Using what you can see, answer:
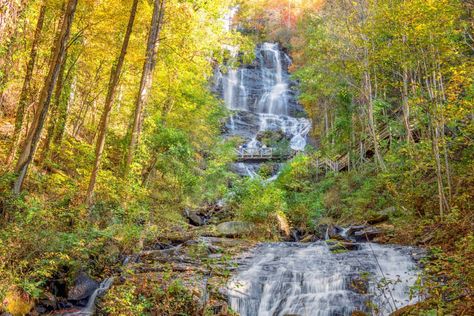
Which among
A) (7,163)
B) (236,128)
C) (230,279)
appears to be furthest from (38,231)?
(236,128)

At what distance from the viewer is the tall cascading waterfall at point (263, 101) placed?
34125 millimetres

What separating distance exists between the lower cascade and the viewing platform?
18966 mm

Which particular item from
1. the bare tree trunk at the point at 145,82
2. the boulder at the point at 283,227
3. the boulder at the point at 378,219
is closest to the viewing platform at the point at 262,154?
the boulder at the point at 283,227

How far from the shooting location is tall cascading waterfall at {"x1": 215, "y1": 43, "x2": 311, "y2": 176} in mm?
34125

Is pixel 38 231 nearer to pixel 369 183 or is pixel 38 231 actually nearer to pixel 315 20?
pixel 369 183

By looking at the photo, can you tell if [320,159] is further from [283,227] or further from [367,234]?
[367,234]

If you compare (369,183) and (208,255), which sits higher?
(369,183)

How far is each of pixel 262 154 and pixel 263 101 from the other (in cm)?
986

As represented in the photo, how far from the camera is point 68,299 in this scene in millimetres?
7359

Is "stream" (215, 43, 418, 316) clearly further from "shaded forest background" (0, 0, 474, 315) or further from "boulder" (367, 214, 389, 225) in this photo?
"boulder" (367, 214, 389, 225)

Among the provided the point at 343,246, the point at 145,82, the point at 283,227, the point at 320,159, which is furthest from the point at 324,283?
the point at 320,159

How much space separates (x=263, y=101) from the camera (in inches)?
1524

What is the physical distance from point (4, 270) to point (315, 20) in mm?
23034

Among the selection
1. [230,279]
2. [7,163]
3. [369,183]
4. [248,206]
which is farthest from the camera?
[369,183]
